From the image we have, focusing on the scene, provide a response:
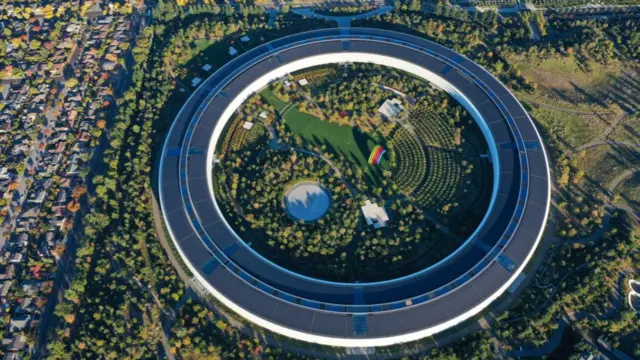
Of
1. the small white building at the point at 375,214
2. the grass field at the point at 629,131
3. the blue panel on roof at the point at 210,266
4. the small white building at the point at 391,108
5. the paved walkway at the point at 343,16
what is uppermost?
the paved walkway at the point at 343,16

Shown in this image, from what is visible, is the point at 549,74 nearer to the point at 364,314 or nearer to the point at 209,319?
the point at 364,314

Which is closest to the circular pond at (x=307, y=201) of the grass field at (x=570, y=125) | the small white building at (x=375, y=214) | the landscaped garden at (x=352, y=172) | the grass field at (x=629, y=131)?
the landscaped garden at (x=352, y=172)

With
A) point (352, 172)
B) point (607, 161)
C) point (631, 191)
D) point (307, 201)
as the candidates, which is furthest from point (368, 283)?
point (607, 161)

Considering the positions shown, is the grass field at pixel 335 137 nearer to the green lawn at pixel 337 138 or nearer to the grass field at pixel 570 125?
the green lawn at pixel 337 138

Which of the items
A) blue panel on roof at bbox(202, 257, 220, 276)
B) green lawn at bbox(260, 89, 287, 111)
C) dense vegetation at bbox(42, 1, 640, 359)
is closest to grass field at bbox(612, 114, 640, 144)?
dense vegetation at bbox(42, 1, 640, 359)

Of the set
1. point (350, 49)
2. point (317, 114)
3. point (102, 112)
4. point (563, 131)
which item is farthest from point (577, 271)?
point (102, 112)

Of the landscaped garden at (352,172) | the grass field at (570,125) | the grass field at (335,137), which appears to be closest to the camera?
the landscaped garden at (352,172)

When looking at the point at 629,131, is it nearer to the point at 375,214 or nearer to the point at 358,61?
the point at 375,214
